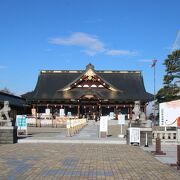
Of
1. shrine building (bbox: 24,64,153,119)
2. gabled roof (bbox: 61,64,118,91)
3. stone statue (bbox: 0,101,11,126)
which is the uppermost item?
gabled roof (bbox: 61,64,118,91)

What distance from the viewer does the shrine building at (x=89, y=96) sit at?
65.1m

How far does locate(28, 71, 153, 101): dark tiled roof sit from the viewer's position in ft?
216

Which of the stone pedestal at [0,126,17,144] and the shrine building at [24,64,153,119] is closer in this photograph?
the stone pedestal at [0,126,17,144]

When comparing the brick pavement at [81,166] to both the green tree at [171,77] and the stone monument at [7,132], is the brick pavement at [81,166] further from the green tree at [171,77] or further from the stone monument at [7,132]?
the green tree at [171,77]

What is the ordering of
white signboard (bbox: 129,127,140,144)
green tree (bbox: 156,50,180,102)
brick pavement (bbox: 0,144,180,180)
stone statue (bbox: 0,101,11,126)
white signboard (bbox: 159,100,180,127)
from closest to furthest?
1. brick pavement (bbox: 0,144,180,180)
2. white signboard (bbox: 129,127,140,144)
3. white signboard (bbox: 159,100,180,127)
4. stone statue (bbox: 0,101,11,126)
5. green tree (bbox: 156,50,180,102)

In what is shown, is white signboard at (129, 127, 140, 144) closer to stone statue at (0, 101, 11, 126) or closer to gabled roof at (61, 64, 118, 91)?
stone statue at (0, 101, 11, 126)

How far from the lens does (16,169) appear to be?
12375mm

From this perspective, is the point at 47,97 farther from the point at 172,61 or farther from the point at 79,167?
the point at 79,167

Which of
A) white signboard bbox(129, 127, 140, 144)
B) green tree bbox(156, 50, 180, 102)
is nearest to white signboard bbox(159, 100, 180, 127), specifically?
white signboard bbox(129, 127, 140, 144)

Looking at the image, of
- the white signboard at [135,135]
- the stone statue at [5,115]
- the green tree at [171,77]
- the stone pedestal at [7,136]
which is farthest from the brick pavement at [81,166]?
the green tree at [171,77]

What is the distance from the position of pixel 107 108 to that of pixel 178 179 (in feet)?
185

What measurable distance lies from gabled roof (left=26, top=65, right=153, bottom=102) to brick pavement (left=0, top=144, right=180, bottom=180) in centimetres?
4779

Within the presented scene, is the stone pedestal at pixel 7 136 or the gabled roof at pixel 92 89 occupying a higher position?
the gabled roof at pixel 92 89

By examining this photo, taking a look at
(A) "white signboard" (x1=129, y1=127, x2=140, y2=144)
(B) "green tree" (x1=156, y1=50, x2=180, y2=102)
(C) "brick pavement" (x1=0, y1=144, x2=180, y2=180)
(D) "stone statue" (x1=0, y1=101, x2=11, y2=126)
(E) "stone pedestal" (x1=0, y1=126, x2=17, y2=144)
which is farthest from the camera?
(B) "green tree" (x1=156, y1=50, x2=180, y2=102)
